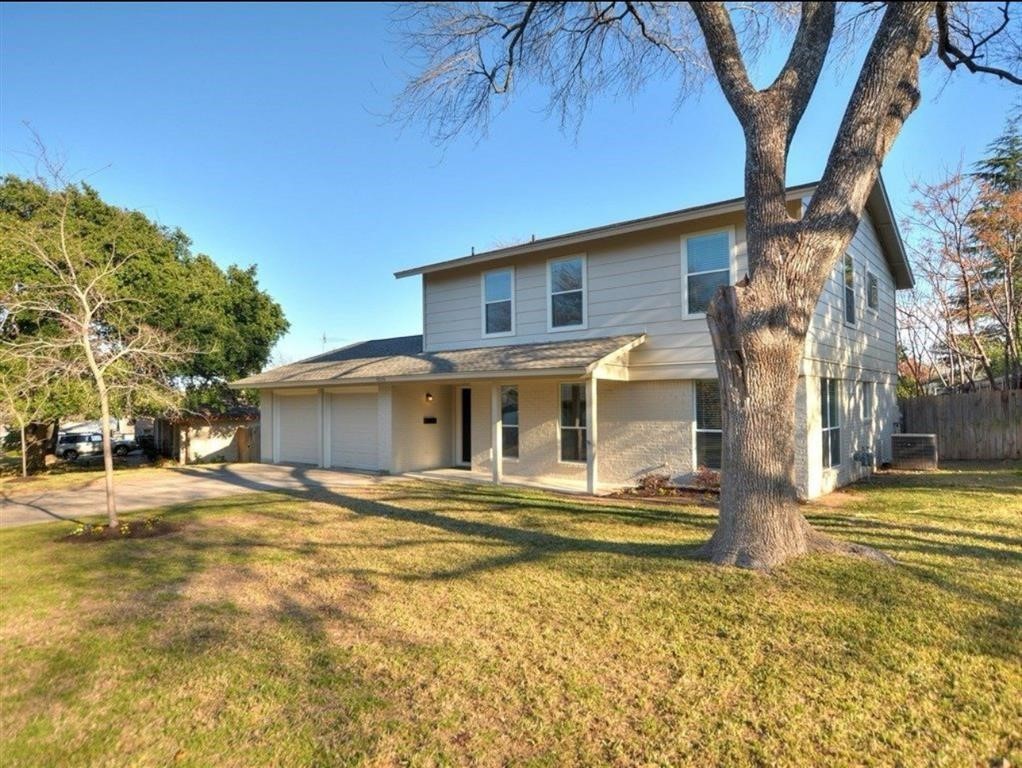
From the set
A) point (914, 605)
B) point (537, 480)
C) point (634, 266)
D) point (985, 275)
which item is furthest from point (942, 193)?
point (914, 605)

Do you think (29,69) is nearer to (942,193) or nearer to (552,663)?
(552,663)

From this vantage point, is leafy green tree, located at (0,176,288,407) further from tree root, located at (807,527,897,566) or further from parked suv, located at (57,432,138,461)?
tree root, located at (807,527,897,566)

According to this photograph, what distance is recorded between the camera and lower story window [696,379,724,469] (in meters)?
10.2

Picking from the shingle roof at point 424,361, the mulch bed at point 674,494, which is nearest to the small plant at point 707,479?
the mulch bed at point 674,494

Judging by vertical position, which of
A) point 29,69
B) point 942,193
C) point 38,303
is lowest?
point 38,303

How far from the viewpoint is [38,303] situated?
7.92 metres

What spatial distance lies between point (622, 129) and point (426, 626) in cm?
878

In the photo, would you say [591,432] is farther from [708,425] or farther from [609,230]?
[609,230]

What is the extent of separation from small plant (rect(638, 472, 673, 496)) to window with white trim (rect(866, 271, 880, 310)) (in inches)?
279

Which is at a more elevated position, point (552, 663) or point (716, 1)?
point (716, 1)

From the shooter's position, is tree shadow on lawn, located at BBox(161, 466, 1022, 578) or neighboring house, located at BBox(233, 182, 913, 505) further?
neighboring house, located at BBox(233, 182, 913, 505)

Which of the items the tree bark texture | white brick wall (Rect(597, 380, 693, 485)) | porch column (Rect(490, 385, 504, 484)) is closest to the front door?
porch column (Rect(490, 385, 504, 484))

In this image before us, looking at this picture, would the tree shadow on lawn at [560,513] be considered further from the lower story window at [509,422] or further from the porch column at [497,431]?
the lower story window at [509,422]

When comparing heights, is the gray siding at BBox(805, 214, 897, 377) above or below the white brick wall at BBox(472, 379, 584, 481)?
above
